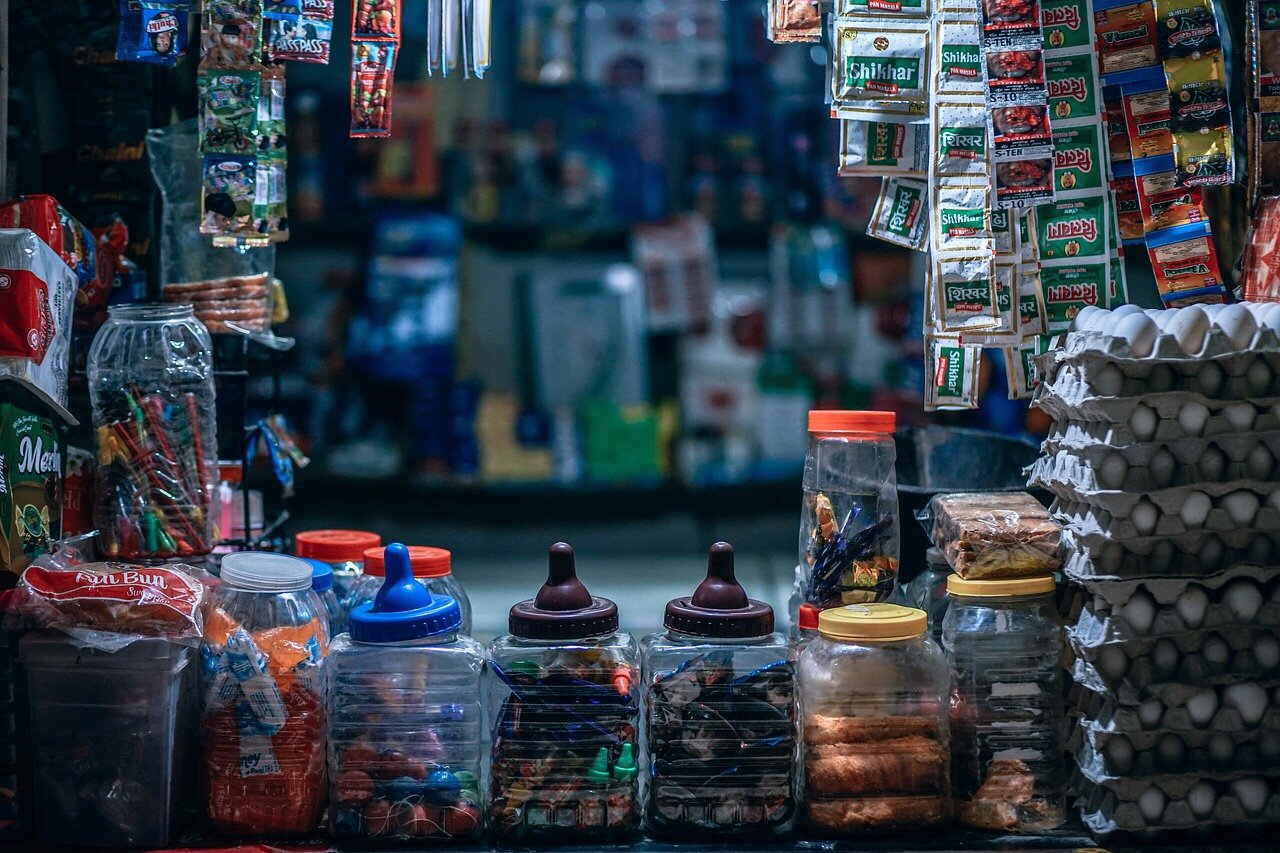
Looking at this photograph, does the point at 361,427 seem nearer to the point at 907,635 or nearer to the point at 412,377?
the point at 412,377

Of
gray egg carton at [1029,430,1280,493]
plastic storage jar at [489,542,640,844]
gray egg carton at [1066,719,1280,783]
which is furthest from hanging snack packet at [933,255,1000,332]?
plastic storage jar at [489,542,640,844]

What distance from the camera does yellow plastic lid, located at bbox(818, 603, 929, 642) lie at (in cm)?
167

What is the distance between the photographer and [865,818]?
1.67 m

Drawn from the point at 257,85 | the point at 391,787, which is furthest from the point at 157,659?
the point at 257,85

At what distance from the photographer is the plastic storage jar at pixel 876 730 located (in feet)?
5.47

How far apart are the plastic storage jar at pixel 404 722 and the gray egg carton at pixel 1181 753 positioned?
85 cm

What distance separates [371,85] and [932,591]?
1227 millimetres

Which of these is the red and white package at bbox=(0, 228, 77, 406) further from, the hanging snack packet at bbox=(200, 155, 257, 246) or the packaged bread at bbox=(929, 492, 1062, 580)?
the packaged bread at bbox=(929, 492, 1062, 580)

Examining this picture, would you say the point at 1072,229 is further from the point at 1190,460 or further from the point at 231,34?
the point at 231,34

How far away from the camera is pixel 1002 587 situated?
1736 mm

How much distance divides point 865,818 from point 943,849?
11 cm

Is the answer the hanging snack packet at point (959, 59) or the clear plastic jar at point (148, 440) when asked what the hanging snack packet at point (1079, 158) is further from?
the clear plastic jar at point (148, 440)

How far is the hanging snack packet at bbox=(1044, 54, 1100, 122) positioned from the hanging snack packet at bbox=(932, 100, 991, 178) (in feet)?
0.41

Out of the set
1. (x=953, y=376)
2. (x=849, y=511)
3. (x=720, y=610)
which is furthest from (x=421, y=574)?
(x=953, y=376)
